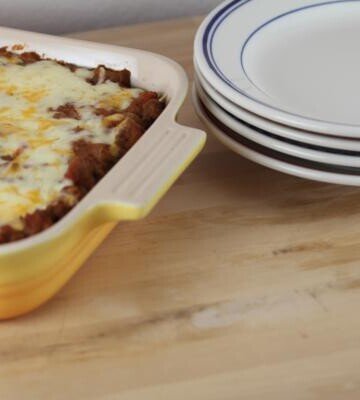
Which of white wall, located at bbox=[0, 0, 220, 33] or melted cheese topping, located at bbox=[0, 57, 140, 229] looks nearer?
melted cheese topping, located at bbox=[0, 57, 140, 229]

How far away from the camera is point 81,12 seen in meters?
1.62

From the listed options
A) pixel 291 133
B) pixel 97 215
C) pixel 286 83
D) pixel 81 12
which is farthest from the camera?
pixel 81 12

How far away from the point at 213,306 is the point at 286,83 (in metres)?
0.35

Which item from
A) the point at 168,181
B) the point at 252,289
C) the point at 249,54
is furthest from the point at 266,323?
the point at 249,54

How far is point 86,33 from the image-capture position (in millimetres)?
1562

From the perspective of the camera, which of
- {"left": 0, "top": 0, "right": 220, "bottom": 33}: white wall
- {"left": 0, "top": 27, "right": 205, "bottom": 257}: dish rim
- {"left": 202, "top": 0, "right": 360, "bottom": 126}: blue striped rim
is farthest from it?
{"left": 0, "top": 0, "right": 220, "bottom": 33}: white wall

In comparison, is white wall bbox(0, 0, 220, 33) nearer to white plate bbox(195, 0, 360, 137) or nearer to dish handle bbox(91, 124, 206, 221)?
white plate bbox(195, 0, 360, 137)

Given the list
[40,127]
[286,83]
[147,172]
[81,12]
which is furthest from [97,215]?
[81,12]

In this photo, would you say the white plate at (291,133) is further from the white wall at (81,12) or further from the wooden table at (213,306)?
the white wall at (81,12)

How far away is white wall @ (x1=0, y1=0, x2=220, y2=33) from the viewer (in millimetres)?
1603

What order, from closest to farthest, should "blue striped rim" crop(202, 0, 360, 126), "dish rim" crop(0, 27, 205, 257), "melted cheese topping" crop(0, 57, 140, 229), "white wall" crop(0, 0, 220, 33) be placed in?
"dish rim" crop(0, 27, 205, 257) → "melted cheese topping" crop(0, 57, 140, 229) → "blue striped rim" crop(202, 0, 360, 126) → "white wall" crop(0, 0, 220, 33)

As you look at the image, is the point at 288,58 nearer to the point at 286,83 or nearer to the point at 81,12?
the point at 286,83

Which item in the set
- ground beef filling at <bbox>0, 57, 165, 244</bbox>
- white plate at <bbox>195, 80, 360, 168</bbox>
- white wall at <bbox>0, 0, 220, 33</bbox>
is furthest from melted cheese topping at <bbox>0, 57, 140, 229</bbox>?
white wall at <bbox>0, 0, 220, 33</bbox>

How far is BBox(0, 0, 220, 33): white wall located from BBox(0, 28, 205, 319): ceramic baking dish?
1.78 feet
